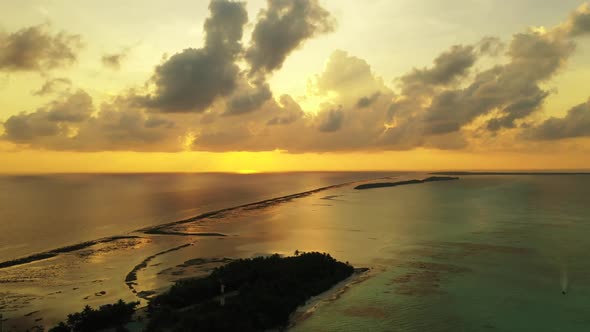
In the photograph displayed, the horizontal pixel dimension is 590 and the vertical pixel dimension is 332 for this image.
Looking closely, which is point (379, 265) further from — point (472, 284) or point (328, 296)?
point (328, 296)

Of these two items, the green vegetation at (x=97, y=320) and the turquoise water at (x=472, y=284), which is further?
the turquoise water at (x=472, y=284)

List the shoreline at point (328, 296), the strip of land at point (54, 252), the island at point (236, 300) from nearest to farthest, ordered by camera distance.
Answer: the island at point (236, 300)
the shoreline at point (328, 296)
the strip of land at point (54, 252)

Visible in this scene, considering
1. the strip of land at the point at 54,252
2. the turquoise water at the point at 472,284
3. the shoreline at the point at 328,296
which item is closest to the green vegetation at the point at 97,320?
the shoreline at the point at 328,296

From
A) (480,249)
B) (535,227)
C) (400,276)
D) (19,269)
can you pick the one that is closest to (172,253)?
(19,269)

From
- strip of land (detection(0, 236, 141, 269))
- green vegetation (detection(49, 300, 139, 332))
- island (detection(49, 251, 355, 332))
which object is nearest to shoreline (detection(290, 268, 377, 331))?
island (detection(49, 251, 355, 332))

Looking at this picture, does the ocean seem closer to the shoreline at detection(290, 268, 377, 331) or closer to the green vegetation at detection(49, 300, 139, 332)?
the shoreline at detection(290, 268, 377, 331)

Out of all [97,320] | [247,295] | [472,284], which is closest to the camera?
[97,320]

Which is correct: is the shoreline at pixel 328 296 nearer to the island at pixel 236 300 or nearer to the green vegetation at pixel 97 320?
the island at pixel 236 300

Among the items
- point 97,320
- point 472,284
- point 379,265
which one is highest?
point 97,320

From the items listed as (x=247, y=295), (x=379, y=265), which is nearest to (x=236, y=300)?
(x=247, y=295)
